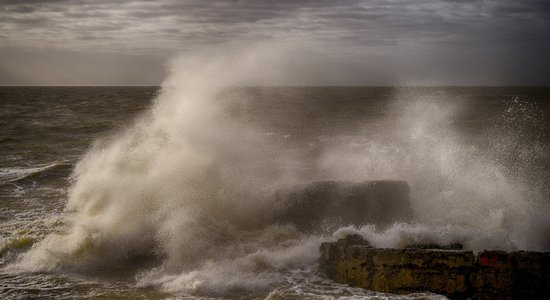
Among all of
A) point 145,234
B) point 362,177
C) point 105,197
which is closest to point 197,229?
point 145,234

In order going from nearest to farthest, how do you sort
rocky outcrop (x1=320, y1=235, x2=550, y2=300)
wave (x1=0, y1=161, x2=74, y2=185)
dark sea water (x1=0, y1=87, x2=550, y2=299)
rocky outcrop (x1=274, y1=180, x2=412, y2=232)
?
rocky outcrop (x1=320, y1=235, x2=550, y2=300), dark sea water (x1=0, y1=87, x2=550, y2=299), rocky outcrop (x1=274, y1=180, x2=412, y2=232), wave (x1=0, y1=161, x2=74, y2=185)

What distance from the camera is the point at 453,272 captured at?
5703mm

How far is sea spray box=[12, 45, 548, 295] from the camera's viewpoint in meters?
7.07

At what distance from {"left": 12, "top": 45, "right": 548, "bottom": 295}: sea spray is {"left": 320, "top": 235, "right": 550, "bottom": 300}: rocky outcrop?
3.41 feet

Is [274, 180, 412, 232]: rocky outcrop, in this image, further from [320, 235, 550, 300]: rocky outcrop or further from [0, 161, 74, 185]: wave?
[0, 161, 74, 185]: wave

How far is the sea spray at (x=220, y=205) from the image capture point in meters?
7.07

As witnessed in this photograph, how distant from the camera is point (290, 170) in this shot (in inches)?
544

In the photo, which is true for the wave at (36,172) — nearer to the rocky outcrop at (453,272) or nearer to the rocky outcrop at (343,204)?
the rocky outcrop at (343,204)

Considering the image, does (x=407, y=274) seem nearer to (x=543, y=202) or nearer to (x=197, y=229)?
(x=197, y=229)

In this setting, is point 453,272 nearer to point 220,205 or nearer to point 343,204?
point 343,204

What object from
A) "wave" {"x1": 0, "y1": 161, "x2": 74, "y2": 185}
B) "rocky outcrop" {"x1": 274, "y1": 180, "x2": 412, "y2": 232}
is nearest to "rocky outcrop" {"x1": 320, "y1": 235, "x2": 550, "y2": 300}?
"rocky outcrop" {"x1": 274, "y1": 180, "x2": 412, "y2": 232}

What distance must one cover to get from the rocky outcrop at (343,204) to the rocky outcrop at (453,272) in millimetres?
2530

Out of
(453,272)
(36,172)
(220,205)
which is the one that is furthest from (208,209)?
(36,172)

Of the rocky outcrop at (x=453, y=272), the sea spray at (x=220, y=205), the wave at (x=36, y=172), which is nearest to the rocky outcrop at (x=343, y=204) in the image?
the sea spray at (x=220, y=205)
